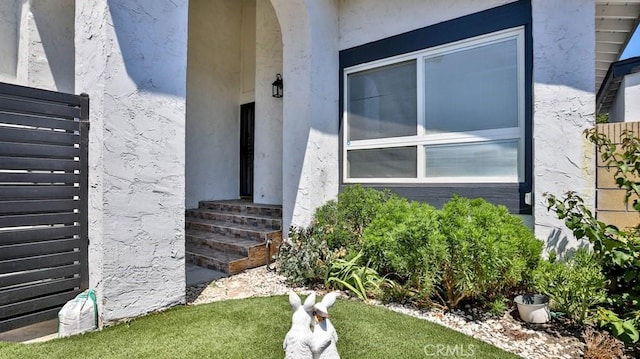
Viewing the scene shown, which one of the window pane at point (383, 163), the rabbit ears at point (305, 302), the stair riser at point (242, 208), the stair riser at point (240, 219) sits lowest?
the stair riser at point (240, 219)

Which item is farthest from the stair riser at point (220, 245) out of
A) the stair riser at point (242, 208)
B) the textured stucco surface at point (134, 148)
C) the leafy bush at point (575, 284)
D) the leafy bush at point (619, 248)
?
the leafy bush at point (619, 248)

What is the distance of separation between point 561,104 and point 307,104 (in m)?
3.60

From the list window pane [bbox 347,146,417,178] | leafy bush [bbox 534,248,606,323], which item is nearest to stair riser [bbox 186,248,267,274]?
window pane [bbox 347,146,417,178]

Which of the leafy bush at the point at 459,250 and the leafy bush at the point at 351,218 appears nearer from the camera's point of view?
the leafy bush at the point at 459,250

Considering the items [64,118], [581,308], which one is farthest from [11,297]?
[581,308]

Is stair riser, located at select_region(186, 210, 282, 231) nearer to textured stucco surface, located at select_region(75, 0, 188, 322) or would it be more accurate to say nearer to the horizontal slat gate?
textured stucco surface, located at select_region(75, 0, 188, 322)

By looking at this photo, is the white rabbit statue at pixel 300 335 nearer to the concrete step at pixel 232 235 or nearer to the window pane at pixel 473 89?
the concrete step at pixel 232 235

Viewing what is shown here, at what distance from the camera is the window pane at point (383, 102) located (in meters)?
5.45

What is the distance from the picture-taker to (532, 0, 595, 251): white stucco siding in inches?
155

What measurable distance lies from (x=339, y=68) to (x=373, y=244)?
366 cm

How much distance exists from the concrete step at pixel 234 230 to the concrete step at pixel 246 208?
1.34 feet

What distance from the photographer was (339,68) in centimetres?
616

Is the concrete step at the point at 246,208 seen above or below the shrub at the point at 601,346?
above

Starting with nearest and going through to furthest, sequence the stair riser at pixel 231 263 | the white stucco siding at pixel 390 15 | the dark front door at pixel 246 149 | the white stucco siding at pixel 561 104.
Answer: the white stucco siding at pixel 561 104 → the white stucco siding at pixel 390 15 → the stair riser at pixel 231 263 → the dark front door at pixel 246 149
